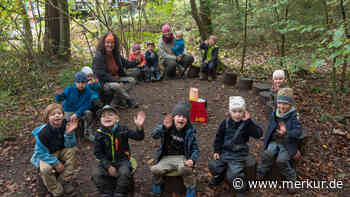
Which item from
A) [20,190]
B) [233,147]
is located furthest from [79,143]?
[233,147]

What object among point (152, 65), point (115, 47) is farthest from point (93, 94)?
point (152, 65)

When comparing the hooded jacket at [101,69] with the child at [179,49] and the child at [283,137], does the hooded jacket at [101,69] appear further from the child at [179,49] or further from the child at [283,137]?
the child at [283,137]

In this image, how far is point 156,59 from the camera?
750 cm

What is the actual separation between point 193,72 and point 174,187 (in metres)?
4.84

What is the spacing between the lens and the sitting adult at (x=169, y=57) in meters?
7.65

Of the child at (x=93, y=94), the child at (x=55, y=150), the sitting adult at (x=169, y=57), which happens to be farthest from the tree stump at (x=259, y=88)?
the child at (x=55, y=150)

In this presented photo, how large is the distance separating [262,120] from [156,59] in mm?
3478

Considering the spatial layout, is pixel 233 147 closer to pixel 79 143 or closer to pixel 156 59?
pixel 79 143

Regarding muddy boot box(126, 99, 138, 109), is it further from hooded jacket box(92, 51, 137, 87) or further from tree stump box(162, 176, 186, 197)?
tree stump box(162, 176, 186, 197)

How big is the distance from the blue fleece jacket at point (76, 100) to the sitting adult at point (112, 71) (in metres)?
0.93

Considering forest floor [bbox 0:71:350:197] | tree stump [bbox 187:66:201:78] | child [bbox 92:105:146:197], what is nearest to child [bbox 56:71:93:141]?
forest floor [bbox 0:71:350:197]

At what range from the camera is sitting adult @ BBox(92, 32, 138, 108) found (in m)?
5.49

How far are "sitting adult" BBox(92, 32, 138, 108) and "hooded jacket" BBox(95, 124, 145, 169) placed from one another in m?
2.44

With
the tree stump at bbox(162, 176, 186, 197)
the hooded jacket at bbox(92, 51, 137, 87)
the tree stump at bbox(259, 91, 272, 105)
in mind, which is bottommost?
the tree stump at bbox(162, 176, 186, 197)
